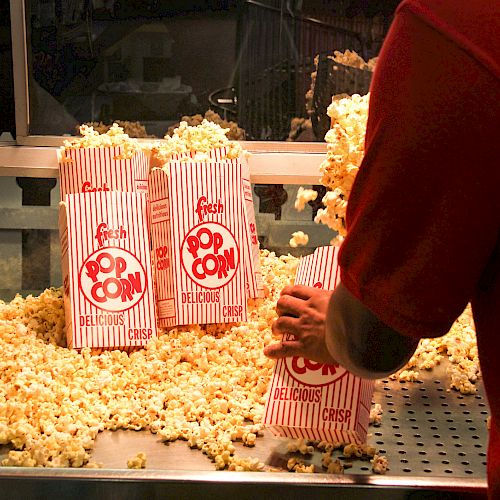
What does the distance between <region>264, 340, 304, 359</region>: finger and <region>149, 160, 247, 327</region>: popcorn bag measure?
46cm

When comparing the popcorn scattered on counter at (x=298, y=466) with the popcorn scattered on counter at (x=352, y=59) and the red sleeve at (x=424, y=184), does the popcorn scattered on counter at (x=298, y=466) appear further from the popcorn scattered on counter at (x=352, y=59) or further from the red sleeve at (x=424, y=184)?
the popcorn scattered on counter at (x=352, y=59)

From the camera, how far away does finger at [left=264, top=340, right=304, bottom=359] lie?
48.8 inches

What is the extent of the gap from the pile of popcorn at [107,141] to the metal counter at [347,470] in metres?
0.74

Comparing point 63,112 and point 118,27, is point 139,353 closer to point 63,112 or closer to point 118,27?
point 63,112

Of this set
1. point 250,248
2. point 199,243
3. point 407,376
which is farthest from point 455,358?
point 199,243

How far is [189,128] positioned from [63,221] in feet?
1.29

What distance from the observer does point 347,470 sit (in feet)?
4.08

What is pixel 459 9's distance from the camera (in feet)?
2.19

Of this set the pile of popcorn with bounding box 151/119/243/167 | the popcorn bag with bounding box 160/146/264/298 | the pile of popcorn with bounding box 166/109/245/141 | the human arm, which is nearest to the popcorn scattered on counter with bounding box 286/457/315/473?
the human arm

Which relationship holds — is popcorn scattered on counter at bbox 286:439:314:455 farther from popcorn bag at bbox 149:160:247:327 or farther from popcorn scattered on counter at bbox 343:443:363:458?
popcorn bag at bbox 149:160:247:327

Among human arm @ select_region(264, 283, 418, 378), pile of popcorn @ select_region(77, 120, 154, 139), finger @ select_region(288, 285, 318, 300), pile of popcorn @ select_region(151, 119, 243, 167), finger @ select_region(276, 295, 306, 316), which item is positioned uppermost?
pile of popcorn @ select_region(77, 120, 154, 139)

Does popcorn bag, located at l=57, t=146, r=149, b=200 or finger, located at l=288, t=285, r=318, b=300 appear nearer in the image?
finger, located at l=288, t=285, r=318, b=300

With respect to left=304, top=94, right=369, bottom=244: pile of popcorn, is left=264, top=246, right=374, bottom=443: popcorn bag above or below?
below

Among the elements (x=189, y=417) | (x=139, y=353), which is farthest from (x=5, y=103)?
(x=189, y=417)
